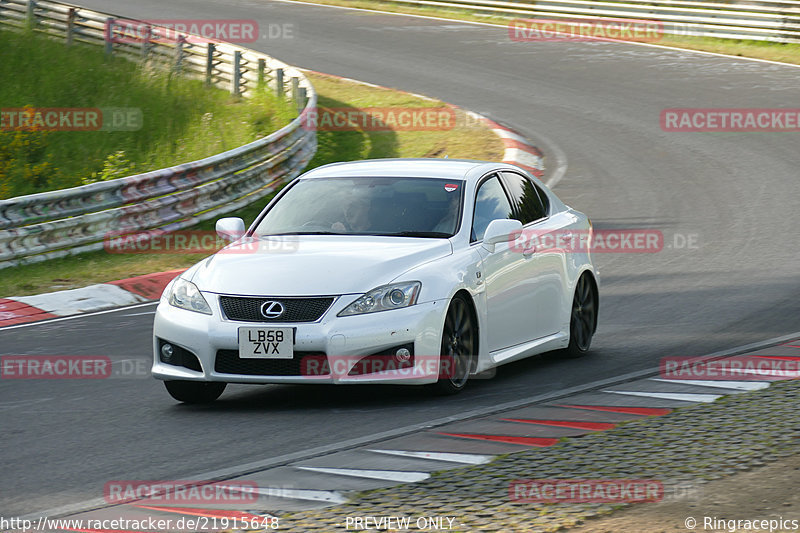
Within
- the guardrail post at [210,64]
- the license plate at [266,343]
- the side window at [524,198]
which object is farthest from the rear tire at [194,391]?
the guardrail post at [210,64]

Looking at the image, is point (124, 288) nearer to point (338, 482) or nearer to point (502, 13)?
point (338, 482)

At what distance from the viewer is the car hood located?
8.12m

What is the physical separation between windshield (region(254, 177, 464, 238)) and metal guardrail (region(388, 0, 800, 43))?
23.1 m

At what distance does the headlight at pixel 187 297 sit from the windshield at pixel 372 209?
93 cm

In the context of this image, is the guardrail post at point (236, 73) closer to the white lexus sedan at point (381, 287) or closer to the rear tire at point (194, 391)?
the white lexus sedan at point (381, 287)

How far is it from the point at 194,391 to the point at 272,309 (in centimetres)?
96

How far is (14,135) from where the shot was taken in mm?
23609

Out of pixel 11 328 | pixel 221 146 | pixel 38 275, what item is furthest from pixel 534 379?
pixel 221 146

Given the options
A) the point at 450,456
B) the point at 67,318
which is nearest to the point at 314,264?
the point at 450,456

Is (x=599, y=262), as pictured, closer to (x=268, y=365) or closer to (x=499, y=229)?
(x=499, y=229)

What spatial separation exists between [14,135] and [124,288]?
36.7 ft

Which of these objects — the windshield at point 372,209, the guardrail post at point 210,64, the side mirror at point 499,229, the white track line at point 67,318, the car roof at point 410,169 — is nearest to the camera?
the side mirror at point 499,229

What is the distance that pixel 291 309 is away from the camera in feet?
26.4

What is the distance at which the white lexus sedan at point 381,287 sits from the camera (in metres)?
8.02
